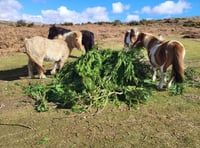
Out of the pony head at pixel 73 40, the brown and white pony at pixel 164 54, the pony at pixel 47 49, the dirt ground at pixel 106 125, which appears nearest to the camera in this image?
the dirt ground at pixel 106 125

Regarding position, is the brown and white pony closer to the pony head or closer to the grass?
the grass

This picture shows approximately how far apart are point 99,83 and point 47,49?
2.66 meters

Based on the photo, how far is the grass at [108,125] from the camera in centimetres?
488

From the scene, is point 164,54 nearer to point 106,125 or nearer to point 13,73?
point 106,125

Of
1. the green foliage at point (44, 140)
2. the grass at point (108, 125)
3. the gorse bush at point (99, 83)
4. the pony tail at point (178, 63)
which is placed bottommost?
A: the green foliage at point (44, 140)

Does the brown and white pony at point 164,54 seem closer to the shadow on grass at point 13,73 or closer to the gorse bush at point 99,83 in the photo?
the gorse bush at point 99,83

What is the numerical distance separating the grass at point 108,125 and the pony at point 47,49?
1.70 m

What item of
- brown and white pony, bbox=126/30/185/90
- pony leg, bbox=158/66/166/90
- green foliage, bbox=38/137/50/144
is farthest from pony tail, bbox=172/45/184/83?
green foliage, bbox=38/137/50/144

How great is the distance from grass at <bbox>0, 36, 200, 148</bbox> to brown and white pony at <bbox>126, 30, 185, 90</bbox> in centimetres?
53

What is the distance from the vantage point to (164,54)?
6.91m

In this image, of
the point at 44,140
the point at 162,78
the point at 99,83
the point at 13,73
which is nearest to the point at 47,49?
the point at 13,73

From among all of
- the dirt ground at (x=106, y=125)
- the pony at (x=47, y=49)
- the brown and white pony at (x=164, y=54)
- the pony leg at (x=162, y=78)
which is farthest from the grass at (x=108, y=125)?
the pony at (x=47, y=49)

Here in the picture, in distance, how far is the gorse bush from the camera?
6395 mm

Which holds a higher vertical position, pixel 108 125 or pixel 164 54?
pixel 164 54
